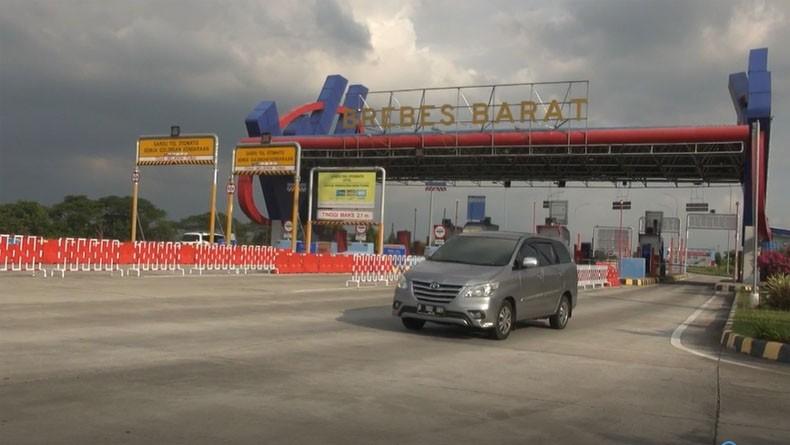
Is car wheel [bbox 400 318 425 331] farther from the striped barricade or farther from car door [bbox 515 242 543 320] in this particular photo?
the striped barricade

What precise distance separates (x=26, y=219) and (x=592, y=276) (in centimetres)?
4897

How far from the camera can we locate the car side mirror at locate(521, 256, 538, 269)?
1252cm

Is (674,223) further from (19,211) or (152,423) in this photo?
(152,423)

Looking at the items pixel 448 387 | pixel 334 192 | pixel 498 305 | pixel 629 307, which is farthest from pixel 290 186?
pixel 448 387

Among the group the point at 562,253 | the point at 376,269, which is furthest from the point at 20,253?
the point at 562,253

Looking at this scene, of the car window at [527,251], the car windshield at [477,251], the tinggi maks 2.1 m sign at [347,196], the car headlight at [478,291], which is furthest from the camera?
the tinggi maks 2.1 m sign at [347,196]

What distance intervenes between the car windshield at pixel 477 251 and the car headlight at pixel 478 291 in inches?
32.3

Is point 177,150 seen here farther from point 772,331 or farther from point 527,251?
point 772,331

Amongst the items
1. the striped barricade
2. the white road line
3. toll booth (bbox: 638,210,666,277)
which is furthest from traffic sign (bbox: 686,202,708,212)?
the white road line

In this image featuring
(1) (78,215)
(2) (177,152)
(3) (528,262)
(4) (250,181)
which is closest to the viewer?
(3) (528,262)

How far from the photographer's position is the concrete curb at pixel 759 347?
456 inches

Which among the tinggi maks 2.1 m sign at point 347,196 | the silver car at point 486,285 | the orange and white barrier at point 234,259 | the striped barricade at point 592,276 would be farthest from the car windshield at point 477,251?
the tinggi maks 2.1 m sign at point 347,196

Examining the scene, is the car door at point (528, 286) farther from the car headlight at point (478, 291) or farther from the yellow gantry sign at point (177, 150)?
the yellow gantry sign at point (177, 150)

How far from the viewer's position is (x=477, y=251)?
1302 centimetres
